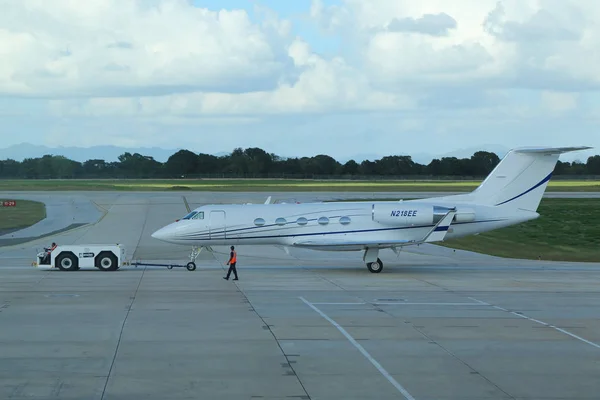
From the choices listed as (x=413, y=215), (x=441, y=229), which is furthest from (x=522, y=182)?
(x=413, y=215)

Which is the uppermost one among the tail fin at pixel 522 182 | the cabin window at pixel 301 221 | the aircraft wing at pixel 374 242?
the tail fin at pixel 522 182

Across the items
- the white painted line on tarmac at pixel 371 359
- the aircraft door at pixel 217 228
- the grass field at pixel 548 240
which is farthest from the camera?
the grass field at pixel 548 240

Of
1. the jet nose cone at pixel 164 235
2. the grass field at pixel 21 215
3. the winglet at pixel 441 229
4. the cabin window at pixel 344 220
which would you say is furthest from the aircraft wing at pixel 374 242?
the grass field at pixel 21 215

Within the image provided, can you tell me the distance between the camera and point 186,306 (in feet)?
83.4

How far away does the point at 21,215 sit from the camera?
71.1 metres

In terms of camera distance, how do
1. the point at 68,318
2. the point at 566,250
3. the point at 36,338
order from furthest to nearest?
the point at 566,250 < the point at 68,318 < the point at 36,338

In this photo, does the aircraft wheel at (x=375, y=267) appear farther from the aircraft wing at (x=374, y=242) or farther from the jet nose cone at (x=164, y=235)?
the jet nose cone at (x=164, y=235)

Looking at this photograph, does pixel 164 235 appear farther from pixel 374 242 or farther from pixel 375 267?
pixel 375 267

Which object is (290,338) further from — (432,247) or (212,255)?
(432,247)

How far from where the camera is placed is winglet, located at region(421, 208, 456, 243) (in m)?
35.9

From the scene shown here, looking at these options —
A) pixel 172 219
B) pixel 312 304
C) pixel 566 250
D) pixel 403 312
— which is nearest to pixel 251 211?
pixel 312 304

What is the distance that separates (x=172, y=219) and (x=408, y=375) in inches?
1938

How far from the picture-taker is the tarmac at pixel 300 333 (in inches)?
613

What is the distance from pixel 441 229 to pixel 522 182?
4.78m
